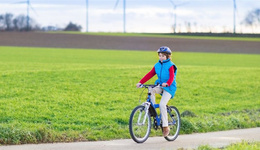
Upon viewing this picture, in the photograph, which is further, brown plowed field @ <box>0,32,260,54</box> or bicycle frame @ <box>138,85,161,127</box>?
brown plowed field @ <box>0,32,260,54</box>

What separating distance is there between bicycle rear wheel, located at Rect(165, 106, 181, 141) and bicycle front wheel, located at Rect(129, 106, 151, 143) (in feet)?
2.12

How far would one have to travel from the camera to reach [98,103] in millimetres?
16312

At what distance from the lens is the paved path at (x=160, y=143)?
9891 mm

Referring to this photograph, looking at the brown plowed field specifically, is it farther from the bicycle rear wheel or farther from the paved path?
the bicycle rear wheel

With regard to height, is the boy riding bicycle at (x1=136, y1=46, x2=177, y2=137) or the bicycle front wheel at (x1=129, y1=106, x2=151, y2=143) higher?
the boy riding bicycle at (x1=136, y1=46, x2=177, y2=137)

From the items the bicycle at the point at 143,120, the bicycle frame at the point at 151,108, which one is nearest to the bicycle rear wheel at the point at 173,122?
the bicycle at the point at 143,120

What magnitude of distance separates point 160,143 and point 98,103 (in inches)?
230

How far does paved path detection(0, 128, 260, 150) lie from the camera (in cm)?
989

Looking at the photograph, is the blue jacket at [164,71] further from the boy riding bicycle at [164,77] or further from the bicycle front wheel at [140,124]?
the bicycle front wheel at [140,124]

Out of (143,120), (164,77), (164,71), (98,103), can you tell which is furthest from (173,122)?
(98,103)

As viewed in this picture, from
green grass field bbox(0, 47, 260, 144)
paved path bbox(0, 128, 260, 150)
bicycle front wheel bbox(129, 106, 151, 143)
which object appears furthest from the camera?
green grass field bbox(0, 47, 260, 144)

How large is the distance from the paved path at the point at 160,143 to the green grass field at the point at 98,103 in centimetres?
47

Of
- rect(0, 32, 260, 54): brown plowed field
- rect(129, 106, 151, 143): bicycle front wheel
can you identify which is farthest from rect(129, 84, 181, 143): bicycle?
rect(0, 32, 260, 54): brown plowed field

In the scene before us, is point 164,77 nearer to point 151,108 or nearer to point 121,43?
point 151,108
